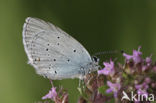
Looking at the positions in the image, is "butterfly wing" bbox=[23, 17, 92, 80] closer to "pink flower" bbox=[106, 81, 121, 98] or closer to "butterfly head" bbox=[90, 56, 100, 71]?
"butterfly head" bbox=[90, 56, 100, 71]

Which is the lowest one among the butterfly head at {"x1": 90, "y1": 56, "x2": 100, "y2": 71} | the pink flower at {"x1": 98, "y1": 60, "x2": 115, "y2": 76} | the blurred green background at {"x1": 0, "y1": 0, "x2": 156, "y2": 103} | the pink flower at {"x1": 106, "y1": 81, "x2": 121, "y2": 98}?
the pink flower at {"x1": 106, "y1": 81, "x2": 121, "y2": 98}

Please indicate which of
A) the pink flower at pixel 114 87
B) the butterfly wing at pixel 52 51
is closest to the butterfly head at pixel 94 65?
the butterfly wing at pixel 52 51

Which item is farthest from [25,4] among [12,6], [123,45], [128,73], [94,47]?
[128,73]

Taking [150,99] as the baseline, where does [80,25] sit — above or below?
above

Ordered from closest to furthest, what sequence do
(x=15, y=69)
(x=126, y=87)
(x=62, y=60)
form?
1. (x=126, y=87)
2. (x=62, y=60)
3. (x=15, y=69)

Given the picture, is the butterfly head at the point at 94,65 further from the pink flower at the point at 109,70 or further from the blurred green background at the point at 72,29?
the blurred green background at the point at 72,29

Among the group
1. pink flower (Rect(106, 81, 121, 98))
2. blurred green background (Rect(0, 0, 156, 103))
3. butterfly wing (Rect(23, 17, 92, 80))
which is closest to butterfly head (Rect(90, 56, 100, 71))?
butterfly wing (Rect(23, 17, 92, 80))

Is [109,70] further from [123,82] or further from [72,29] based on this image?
[72,29]

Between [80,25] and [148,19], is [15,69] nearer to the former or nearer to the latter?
[80,25]
